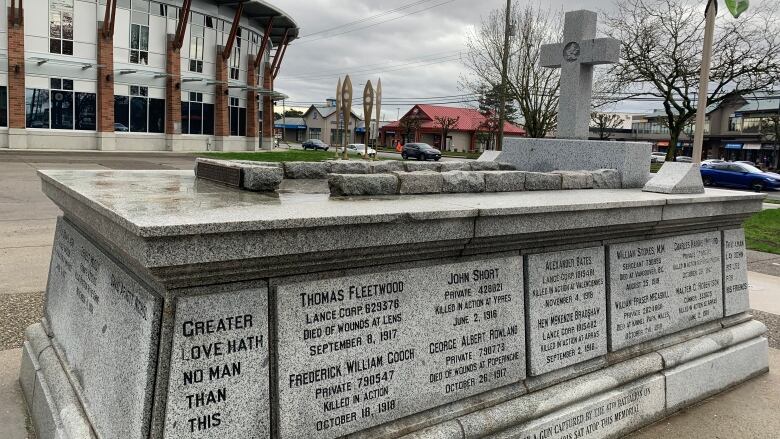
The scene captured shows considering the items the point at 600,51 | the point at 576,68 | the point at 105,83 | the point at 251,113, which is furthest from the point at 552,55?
the point at 251,113

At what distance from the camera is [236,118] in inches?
1599

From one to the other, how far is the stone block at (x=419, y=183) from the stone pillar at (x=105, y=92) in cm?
3274

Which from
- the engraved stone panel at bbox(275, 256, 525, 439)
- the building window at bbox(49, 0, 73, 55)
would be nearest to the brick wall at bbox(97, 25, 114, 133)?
the building window at bbox(49, 0, 73, 55)

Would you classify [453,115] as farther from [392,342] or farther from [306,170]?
[392,342]

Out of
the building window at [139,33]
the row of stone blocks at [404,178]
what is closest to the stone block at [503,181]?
the row of stone blocks at [404,178]

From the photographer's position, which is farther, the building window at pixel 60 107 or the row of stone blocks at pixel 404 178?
the building window at pixel 60 107

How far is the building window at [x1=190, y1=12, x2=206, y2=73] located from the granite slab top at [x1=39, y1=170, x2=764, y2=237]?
3512 cm

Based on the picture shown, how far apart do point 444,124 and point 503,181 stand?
6765 cm

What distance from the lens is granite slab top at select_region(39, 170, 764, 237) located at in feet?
7.79

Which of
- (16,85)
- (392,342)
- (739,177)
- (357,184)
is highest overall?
(16,85)

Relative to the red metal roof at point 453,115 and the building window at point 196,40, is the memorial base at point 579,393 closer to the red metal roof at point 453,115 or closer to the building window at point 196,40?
the building window at point 196,40

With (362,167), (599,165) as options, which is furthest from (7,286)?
(599,165)

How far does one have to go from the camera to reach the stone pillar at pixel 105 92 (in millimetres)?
31969

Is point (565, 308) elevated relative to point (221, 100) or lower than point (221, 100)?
lower
